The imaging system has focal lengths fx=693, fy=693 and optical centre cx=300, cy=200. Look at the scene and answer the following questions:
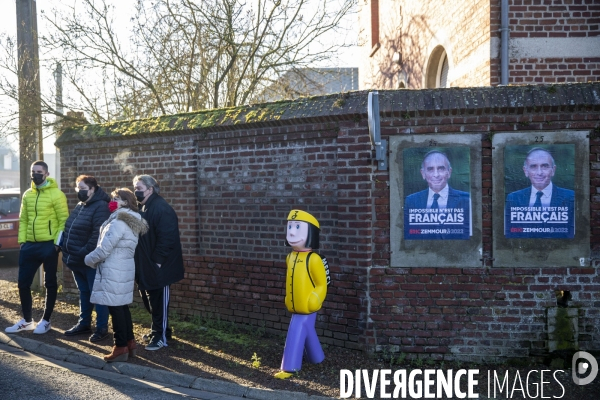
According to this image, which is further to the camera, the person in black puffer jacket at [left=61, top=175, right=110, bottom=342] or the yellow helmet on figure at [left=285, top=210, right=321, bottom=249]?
the person in black puffer jacket at [left=61, top=175, right=110, bottom=342]

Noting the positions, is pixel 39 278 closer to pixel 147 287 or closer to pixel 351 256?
pixel 147 287

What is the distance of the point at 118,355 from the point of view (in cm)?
677

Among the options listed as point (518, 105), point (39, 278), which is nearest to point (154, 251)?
point (518, 105)

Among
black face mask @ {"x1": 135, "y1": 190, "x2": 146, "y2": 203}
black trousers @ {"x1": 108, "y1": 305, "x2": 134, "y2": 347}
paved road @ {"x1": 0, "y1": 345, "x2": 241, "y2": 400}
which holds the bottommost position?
paved road @ {"x1": 0, "y1": 345, "x2": 241, "y2": 400}

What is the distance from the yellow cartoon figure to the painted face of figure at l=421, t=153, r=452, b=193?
1.28 metres

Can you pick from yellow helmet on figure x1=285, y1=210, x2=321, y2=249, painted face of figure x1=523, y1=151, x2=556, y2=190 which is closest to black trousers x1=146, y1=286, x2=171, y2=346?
yellow helmet on figure x1=285, y1=210, x2=321, y2=249

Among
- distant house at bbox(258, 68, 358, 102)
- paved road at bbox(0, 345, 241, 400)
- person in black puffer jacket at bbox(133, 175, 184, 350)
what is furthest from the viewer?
distant house at bbox(258, 68, 358, 102)

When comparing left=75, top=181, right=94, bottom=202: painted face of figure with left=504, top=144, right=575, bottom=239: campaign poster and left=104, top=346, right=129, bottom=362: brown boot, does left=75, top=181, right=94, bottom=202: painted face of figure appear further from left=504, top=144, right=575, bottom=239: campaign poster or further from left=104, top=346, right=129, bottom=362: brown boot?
left=504, top=144, right=575, bottom=239: campaign poster

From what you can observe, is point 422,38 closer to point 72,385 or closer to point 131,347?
point 131,347

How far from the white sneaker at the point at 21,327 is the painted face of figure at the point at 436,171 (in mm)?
4993

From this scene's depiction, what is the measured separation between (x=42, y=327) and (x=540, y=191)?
5.75 metres

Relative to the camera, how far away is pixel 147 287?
727cm

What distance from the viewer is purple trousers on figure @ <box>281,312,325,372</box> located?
6340 millimetres

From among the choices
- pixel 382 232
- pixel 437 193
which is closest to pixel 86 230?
pixel 382 232
